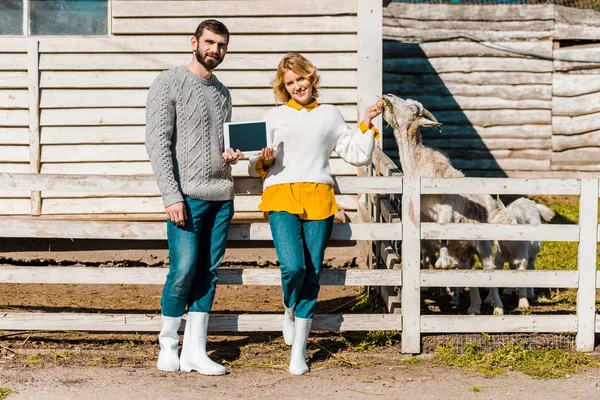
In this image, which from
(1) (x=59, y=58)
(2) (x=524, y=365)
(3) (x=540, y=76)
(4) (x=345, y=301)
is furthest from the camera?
(3) (x=540, y=76)

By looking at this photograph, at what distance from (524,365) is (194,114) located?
2.59 metres

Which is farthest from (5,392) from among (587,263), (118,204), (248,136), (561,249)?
(561,249)

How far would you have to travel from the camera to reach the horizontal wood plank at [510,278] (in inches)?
228

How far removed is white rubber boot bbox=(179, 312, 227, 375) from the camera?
529cm

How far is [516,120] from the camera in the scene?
14.1 m

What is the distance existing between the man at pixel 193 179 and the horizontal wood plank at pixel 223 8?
362 centimetres

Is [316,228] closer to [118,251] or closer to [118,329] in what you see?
[118,329]

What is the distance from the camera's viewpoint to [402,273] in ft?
18.8

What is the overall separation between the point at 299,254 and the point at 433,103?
30.8ft

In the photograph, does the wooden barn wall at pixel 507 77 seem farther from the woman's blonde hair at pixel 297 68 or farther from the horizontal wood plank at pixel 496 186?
the woman's blonde hair at pixel 297 68

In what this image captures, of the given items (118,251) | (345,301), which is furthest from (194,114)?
(118,251)

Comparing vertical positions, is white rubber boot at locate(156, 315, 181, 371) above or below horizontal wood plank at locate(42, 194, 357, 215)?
below

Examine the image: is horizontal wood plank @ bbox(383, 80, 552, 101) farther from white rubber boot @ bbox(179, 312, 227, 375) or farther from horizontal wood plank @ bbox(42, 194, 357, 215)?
white rubber boot @ bbox(179, 312, 227, 375)

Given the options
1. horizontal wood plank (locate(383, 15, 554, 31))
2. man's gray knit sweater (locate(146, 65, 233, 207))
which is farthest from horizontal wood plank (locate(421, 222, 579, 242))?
horizontal wood plank (locate(383, 15, 554, 31))
